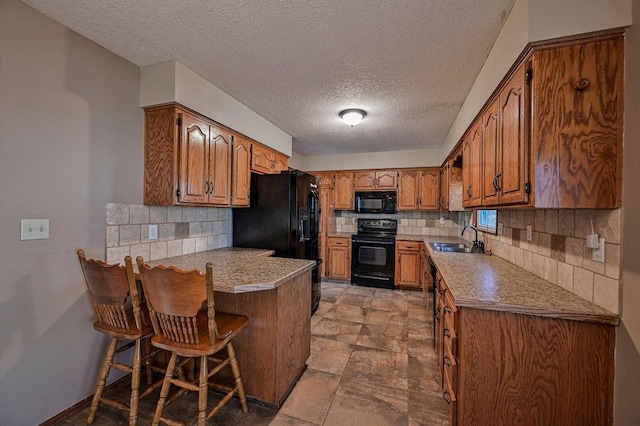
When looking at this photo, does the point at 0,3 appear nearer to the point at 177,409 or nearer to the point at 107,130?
the point at 107,130

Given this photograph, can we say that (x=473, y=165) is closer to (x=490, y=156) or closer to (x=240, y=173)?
(x=490, y=156)

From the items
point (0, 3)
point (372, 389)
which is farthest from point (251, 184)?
point (372, 389)

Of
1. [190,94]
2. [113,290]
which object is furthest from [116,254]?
[190,94]

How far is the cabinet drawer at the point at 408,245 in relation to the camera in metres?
4.41

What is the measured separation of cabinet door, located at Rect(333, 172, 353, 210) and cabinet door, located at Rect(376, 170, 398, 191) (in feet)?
1.72

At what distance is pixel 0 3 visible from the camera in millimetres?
1417

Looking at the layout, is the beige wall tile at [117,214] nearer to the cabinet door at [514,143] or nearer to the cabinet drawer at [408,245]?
the cabinet door at [514,143]

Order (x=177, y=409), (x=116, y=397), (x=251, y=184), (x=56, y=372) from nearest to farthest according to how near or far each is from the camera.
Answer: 1. (x=56, y=372)
2. (x=177, y=409)
3. (x=116, y=397)
4. (x=251, y=184)

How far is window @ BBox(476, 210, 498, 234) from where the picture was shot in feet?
8.74

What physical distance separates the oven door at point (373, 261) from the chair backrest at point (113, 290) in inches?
142

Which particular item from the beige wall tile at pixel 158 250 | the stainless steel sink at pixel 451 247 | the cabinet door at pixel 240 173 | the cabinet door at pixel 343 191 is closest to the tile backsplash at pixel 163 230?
the beige wall tile at pixel 158 250

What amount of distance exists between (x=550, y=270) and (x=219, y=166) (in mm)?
2694

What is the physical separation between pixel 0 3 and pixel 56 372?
6.91ft

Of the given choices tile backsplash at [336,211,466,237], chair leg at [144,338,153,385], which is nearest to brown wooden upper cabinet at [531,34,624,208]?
chair leg at [144,338,153,385]
